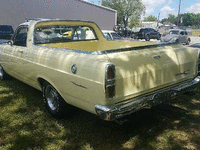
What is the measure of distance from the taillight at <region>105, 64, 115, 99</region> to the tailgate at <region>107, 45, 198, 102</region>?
0.07 meters

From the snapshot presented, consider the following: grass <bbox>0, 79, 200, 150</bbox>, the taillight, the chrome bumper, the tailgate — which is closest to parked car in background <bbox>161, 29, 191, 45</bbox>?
grass <bbox>0, 79, 200, 150</bbox>

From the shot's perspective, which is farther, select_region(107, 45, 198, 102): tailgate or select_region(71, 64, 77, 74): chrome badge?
select_region(71, 64, 77, 74): chrome badge

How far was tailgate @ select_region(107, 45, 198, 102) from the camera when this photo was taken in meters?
2.60

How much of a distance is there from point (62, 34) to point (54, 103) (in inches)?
70.3

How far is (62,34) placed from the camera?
466 centimetres

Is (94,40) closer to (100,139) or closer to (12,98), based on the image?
(12,98)

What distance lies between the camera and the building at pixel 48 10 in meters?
15.7

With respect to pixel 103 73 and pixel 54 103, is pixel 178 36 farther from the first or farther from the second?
pixel 103 73

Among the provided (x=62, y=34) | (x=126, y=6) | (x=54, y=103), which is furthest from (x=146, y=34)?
(x=54, y=103)

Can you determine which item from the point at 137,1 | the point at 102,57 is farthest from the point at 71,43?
the point at 137,1

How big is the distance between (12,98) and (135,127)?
9.70ft

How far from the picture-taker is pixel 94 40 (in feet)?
16.8

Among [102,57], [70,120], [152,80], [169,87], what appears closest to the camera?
[102,57]

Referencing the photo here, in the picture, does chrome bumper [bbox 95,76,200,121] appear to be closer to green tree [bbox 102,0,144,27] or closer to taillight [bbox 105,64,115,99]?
taillight [bbox 105,64,115,99]
